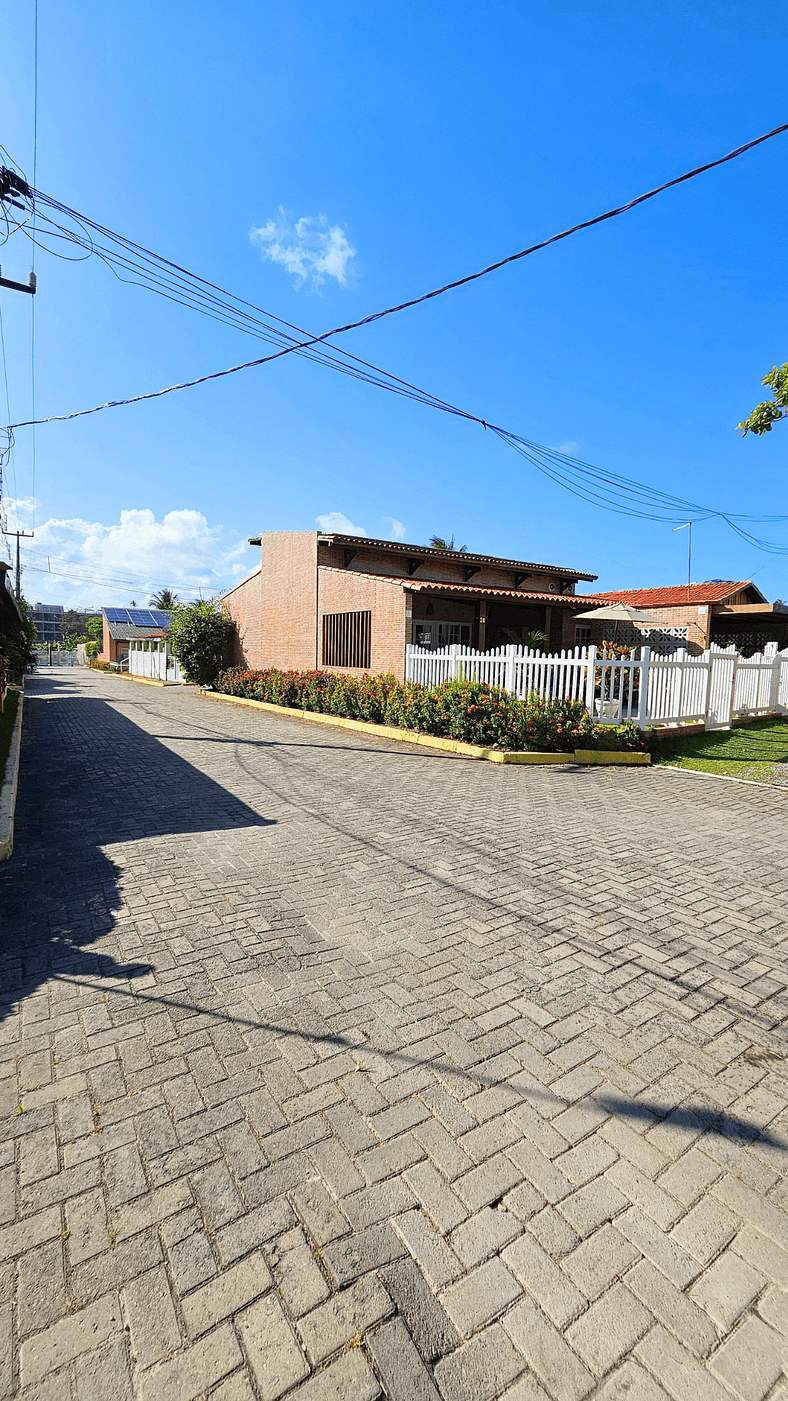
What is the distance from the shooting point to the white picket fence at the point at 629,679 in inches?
383

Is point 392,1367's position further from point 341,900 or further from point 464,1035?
point 341,900

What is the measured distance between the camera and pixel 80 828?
5570 millimetres

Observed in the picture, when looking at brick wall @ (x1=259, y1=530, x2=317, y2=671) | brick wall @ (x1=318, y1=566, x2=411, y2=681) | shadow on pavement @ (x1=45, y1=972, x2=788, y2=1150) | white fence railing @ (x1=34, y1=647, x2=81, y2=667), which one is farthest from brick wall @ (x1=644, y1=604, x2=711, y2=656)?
white fence railing @ (x1=34, y1=647, x2=81, y2=667)

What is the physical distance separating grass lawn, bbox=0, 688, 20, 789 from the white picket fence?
7367mm

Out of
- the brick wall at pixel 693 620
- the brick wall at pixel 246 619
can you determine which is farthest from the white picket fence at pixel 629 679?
the brick wall at pixel 246 619

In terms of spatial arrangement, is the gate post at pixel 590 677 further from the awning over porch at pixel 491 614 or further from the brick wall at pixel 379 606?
the awning over porch at pixel 491 614

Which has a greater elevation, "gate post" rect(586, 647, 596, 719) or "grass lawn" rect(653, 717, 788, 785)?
"gate post" rect(586, 647, 596, 719)

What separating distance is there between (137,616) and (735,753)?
51.7 m

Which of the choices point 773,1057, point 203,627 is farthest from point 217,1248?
point 203,627

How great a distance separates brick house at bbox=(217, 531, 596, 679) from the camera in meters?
14.4

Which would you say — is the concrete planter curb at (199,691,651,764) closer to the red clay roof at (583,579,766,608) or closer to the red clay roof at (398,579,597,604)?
the red clay roof at (398,579,597,604)

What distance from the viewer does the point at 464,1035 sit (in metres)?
2.63

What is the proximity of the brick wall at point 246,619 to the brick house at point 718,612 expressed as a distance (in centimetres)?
1146

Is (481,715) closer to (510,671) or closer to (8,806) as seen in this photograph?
(510,671)
